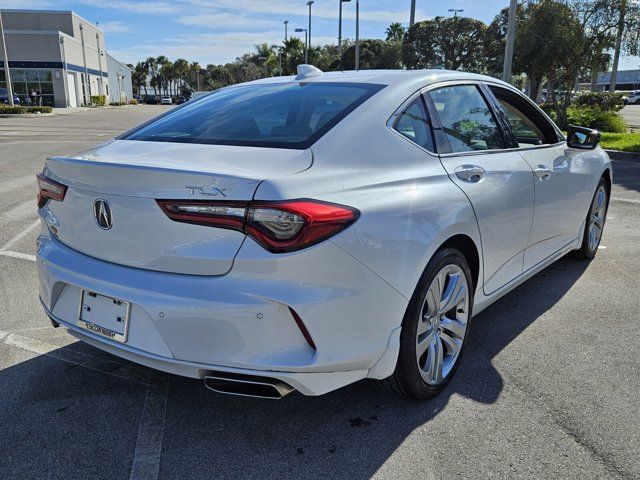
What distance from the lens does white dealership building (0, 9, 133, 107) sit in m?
51.5

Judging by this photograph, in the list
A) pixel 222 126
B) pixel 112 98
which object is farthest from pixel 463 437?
pixel 112 98

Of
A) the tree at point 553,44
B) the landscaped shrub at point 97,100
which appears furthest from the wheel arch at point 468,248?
the landscaped shrub at point 97,100

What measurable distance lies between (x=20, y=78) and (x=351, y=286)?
190ft

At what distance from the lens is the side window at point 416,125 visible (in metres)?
2.81

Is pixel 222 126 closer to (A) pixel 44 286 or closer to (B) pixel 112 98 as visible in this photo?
(A) pixel 44 286

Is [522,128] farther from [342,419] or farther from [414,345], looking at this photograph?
[342,419]

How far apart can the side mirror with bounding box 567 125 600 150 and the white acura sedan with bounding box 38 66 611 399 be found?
51.8 inches

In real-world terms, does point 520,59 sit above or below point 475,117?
above

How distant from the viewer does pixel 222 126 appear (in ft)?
9.70

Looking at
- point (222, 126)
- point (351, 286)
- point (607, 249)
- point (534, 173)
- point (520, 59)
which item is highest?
point (520, 59)

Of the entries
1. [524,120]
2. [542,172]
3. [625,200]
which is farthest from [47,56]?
[542,172]

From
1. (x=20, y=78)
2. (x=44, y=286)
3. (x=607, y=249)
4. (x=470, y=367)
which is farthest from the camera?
(x=20, y=78)

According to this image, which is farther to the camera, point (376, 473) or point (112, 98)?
point (112, 98)

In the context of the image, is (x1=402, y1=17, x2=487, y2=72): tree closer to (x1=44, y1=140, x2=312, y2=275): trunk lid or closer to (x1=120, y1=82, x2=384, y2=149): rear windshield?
(x1=120, y1=82, x2=384, y2=149): rear windshield
